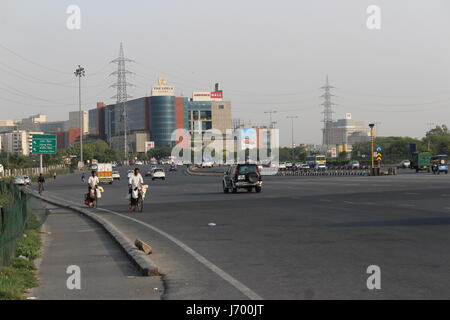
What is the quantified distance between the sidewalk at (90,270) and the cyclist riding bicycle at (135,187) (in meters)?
7.96

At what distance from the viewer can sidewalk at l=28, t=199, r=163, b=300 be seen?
10094mm

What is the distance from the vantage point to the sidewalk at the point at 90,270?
10.1 metres

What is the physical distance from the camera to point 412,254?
44.0ft

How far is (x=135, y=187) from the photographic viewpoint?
97.4 feet

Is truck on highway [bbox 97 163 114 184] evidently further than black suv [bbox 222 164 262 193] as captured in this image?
Yes

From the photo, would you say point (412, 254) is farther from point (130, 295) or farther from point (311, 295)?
point (130, 295)

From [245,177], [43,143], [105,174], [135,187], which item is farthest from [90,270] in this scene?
[43,143]

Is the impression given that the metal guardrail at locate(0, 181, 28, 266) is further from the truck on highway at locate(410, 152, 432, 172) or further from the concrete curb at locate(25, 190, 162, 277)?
the truck on highway at locate(410, 152, 432, 172)

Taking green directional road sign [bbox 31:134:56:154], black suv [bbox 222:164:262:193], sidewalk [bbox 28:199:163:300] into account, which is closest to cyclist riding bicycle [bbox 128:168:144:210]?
sidewalk [bbox 28:199:163:300]

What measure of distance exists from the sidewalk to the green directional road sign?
7308 cm

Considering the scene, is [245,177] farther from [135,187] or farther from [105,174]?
[105,174]

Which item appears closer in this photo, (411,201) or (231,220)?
(231,220)
